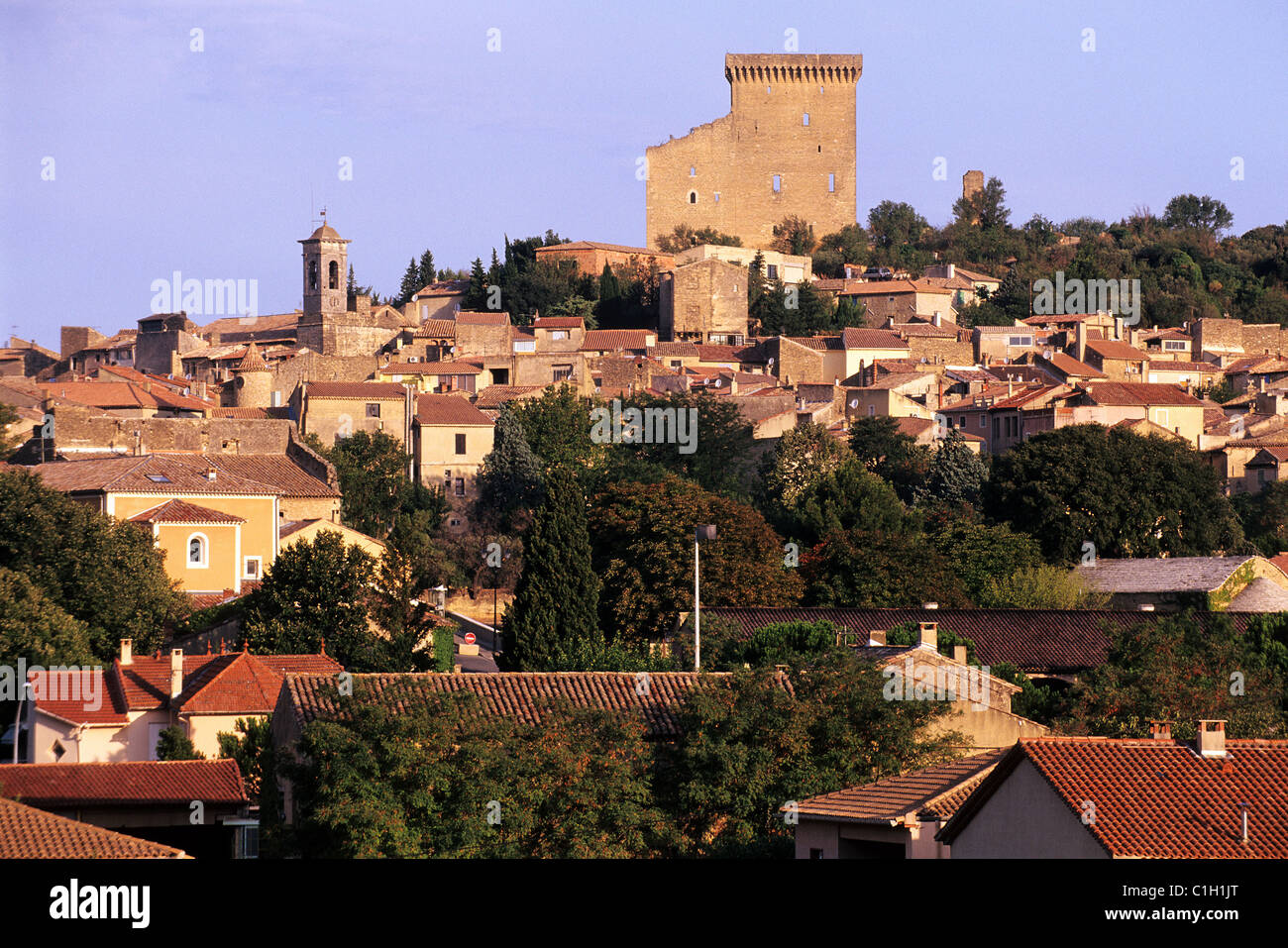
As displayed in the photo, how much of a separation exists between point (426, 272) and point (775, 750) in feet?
244

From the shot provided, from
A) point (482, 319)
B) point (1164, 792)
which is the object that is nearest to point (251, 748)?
point (1164, 792)

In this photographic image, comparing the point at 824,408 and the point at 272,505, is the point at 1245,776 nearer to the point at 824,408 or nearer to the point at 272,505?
the point at 272,505

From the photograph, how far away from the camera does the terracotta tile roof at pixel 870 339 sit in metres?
69.6

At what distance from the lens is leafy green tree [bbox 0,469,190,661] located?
34062 millimetres

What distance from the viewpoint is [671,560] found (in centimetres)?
3981

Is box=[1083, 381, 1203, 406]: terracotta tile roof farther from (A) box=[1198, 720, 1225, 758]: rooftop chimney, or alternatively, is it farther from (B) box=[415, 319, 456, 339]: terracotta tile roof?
(A) box=[1198, 720, 1225, 758]: rooftop chimney

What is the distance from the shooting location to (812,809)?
58.5ft

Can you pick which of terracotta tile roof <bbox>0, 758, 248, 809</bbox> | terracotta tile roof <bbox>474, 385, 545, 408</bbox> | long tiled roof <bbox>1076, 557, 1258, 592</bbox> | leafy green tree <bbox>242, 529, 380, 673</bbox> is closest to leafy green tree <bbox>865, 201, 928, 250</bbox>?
terracotta tile roof <bbox>474, 385, 545, 408</bbox>

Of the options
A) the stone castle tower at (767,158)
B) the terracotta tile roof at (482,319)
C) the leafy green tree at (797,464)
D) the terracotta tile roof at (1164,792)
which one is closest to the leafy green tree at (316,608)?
the leafy green tree at (797,464)

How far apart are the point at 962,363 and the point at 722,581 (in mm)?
35638

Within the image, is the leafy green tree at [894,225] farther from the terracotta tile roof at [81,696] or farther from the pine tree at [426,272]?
the terracotta tile roof at [81,696]

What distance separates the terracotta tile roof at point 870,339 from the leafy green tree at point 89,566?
38.4m

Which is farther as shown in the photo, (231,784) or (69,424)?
(69,424)
